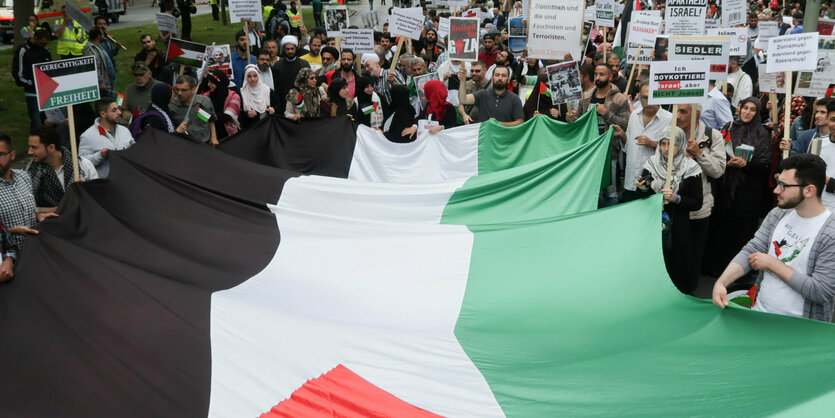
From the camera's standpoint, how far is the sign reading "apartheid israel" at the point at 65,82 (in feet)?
22.3

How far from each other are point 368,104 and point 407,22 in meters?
2.56

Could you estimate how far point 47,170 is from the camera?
6426 mm

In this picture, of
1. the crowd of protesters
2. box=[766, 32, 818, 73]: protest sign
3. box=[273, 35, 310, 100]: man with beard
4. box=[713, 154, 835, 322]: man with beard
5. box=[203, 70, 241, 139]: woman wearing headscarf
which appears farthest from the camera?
box=[273, 35, 310, 100]: man with beard

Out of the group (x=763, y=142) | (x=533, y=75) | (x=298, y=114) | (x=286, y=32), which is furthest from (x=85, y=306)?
(x=286, y=32)

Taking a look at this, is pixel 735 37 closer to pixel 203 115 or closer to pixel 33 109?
pixel 203 115

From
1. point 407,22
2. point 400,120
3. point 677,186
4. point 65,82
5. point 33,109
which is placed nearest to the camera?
point 65,82

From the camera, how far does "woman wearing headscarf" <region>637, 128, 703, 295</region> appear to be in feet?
23.8

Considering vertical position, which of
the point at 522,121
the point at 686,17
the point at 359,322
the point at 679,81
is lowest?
the point at 359,322

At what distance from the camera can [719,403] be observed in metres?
3.82

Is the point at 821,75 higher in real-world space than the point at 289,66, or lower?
higher

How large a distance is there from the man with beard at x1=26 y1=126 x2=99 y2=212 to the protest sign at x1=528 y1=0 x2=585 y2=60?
293 inches

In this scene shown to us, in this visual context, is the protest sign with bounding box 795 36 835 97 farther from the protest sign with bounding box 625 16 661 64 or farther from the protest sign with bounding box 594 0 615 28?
the protest sign with bounding box 594 0 615 28

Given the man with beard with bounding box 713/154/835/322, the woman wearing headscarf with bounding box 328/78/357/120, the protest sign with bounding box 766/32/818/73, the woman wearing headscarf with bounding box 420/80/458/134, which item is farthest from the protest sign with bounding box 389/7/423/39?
the man with beard with bounding box 713/154/835/322

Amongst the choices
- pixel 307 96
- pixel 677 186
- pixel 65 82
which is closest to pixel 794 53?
pixel 677 186
